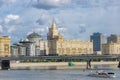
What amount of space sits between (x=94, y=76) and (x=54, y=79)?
1001 inches

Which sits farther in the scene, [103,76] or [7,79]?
[103,76]

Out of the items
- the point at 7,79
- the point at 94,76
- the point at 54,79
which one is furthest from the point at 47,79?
the point at 94,76

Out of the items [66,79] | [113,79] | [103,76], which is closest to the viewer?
[66,79]

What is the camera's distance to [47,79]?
468 feet

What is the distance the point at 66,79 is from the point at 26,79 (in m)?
13.0

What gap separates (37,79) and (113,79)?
22.7m

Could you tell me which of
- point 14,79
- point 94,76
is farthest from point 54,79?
point 94,76

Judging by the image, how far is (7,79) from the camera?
5689 inches

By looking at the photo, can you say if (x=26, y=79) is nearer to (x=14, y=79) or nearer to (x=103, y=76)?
(x=14, y=79)

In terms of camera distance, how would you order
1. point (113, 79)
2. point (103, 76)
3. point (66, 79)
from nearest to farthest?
point (66, 79) → point (113, 79) → point (103, 76)

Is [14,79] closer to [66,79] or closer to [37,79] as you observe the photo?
[37,79]

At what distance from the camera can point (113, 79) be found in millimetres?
148125

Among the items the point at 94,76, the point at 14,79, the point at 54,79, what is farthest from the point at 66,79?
the point at 94,76

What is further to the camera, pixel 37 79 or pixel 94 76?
pixel 94 76
